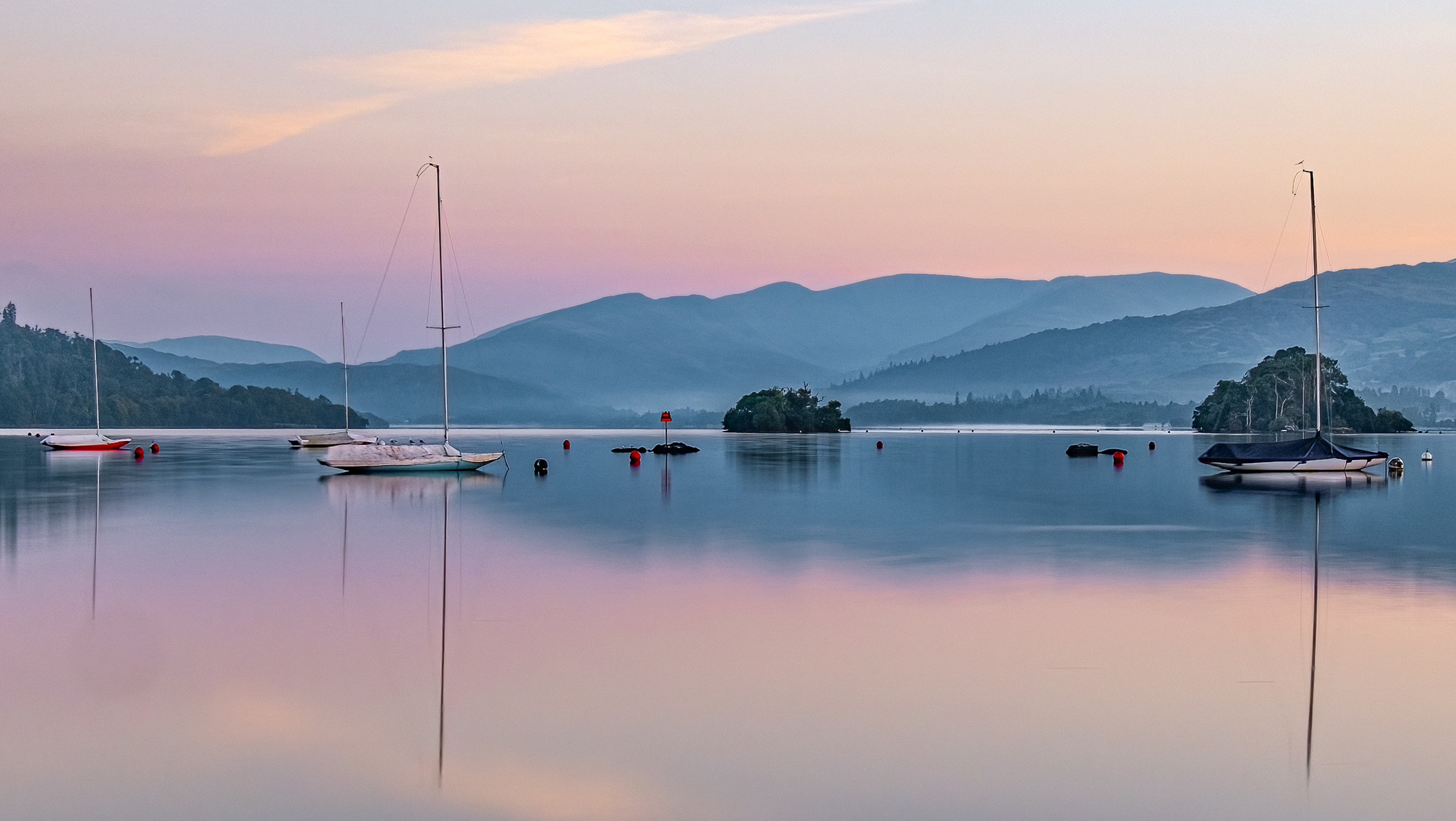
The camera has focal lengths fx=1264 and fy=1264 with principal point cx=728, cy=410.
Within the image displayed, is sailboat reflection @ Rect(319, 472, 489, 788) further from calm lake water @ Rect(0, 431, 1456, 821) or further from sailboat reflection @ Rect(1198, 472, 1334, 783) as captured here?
sailboat reflection @ Rect(1198, 472, 1334, 783)

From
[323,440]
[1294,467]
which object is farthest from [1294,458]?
[323,440]

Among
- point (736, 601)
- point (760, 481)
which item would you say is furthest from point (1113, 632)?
point (760, 481)

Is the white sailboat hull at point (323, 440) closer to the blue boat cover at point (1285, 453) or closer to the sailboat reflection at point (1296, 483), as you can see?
the blue boat cover at point (1285, 453)

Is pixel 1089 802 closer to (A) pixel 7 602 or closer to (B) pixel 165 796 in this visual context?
(B) pixel 165 796

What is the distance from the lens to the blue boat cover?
67312mm

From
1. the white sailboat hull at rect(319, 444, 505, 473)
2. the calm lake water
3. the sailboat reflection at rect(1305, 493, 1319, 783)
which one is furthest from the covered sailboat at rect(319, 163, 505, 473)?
the sailboat reflection at rect(1305, 493, 1319, 783)

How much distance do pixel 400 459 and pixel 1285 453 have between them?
46350 millimetres

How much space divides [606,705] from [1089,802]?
5375 mm

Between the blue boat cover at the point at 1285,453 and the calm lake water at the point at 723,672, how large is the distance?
112ft

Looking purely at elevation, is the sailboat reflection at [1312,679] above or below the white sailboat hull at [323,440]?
below

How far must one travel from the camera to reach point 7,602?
20609 millimetres

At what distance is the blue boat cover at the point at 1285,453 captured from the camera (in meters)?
67.3

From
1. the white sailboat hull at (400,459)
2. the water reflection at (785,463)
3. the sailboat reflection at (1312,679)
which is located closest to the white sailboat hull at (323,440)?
the water reflection at (785,463)

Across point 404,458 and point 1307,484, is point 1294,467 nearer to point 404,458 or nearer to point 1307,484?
point 1307,484
